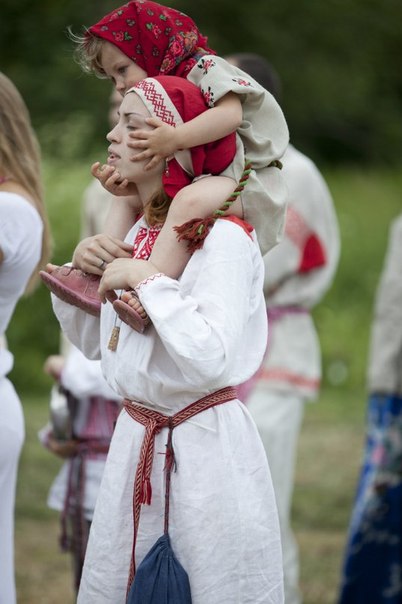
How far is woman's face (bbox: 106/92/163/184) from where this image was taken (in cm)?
281

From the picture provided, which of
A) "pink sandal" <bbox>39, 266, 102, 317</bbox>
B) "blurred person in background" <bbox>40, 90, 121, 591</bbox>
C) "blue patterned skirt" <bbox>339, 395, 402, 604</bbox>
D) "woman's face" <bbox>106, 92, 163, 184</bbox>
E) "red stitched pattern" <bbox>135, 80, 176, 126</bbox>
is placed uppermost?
"red stitched pattern" <bbox>135, 80, 176, 126</bbox>

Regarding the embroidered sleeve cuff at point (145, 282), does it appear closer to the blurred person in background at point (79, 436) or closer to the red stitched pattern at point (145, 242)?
the red stitched pattern at point (145, 242)

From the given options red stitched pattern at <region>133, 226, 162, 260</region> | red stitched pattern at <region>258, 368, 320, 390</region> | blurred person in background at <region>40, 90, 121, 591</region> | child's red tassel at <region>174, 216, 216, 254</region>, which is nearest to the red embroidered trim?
red stitched pattern at <region>258, 368, 320, 390</region>

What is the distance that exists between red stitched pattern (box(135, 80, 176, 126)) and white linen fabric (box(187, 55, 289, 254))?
4.2 inches

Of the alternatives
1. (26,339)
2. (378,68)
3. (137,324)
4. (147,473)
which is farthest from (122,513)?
(378,68)

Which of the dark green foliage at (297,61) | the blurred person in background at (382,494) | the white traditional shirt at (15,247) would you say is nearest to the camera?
the white traditional shirt at (15,247)

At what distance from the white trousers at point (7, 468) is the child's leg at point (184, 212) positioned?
1.09 meters

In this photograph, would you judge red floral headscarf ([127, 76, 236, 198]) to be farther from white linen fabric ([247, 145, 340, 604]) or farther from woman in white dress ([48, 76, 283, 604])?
white linen fabric ([247, 145, 340, 604])

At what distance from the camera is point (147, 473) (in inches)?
112

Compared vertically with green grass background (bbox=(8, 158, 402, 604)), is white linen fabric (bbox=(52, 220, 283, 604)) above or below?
above

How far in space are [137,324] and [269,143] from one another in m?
0.60

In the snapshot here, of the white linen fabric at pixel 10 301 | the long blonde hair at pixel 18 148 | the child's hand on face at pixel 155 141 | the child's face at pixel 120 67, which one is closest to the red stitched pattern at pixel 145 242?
the child's hand on face at pixel 155 141

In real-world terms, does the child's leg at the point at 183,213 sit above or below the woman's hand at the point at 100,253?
above

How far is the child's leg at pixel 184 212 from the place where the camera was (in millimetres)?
2779
